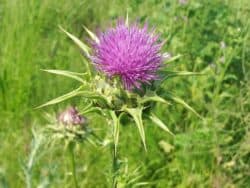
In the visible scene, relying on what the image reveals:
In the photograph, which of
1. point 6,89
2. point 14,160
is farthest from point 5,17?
point 14,160

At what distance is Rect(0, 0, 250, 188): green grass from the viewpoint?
2.46 metres

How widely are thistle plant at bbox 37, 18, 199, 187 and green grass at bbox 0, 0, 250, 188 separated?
0.74 meters

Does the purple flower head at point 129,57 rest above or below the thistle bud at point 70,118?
above

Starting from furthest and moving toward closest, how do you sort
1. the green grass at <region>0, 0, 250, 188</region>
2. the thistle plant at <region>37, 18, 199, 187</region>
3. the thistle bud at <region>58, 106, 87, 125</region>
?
the green grass at <region>0, 0, 250, 188</region>, the thistle bud at <region>58, 106, 87, 125</region>, the thistle plant at <region>37, 18, 199, 187</region>

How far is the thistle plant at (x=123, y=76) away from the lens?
59.0 inches

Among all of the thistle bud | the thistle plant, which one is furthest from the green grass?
the thistle plant

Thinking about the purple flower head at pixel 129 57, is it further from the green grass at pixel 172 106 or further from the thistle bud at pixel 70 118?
the green grass at pixel 172 106

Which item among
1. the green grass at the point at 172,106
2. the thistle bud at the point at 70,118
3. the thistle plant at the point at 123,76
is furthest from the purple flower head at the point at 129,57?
the green grass at the point at 172,106

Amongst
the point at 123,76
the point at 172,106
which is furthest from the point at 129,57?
the point at 172,106

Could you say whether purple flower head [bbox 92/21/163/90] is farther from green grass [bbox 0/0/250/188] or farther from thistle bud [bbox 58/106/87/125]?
green grass [bbox 0/0/250/188]

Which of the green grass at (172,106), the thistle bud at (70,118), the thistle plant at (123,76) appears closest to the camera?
the thistle plant at (123,76)

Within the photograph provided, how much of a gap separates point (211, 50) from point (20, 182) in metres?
1.23

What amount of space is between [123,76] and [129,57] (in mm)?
59

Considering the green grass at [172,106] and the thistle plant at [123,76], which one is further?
the green grass at [172,106]
